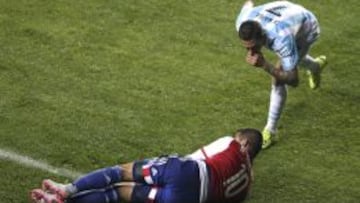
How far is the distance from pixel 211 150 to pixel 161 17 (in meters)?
4.60

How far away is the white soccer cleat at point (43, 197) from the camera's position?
20.0 feet

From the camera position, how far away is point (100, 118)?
796 cm

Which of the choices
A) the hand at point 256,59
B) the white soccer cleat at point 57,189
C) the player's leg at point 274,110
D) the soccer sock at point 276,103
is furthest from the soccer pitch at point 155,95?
the hand at point 256,59

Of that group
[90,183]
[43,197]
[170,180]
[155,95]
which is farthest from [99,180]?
[155,95]

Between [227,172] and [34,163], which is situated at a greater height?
[227,172]

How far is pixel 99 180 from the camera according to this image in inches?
242

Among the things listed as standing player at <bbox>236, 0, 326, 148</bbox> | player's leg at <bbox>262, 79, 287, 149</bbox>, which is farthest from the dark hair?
player's leg at <bbox>262, 79, 287, 149</bbox>

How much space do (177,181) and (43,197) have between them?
1.08 metres

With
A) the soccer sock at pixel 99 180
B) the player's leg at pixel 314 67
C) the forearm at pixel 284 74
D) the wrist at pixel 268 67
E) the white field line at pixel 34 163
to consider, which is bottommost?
the white field line at pixel 34 163

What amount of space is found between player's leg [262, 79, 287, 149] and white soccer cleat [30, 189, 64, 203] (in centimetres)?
233

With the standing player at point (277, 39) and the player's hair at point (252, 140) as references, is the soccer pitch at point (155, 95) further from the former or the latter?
the player's hair at point (252, 140)

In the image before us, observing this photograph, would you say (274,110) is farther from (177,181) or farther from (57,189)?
(57,189)

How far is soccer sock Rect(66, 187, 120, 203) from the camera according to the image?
6.18 m

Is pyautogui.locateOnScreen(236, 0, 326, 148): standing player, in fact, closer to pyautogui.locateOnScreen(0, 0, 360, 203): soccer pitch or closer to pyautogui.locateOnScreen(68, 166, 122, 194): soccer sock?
pyautogui.locateOnScreen(0, 0, 360, 203): soccer pitch
